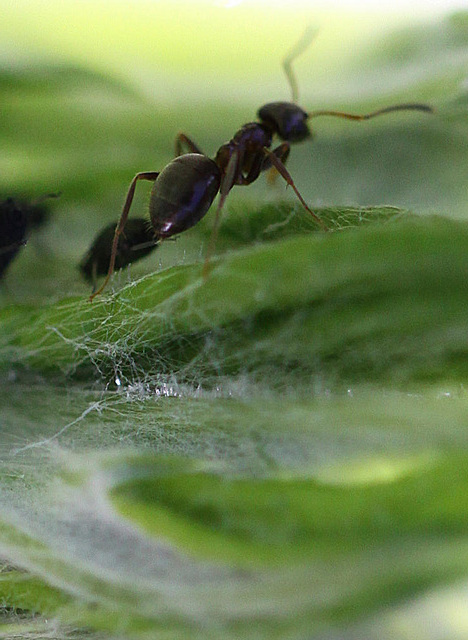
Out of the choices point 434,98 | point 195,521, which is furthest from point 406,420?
point 434,98

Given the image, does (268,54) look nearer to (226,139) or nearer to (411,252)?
(226,139)

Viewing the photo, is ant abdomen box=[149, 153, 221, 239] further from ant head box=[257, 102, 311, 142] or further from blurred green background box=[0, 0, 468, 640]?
ant head box=[257, 102, 311, 142]

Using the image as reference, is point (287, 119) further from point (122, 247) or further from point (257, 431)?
point (257, 431)

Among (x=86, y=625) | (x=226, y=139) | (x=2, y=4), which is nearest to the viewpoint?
(x=86, y=625)

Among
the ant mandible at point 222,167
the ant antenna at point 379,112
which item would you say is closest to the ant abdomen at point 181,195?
the ant mandible at point 222,167

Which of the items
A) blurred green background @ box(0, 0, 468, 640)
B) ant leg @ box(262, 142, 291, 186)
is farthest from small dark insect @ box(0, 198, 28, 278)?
ant leg @ box(262, 142, 291, 186)

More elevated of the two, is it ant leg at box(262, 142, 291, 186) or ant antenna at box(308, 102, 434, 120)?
ant antenna at box(308, 102, 434, 120)

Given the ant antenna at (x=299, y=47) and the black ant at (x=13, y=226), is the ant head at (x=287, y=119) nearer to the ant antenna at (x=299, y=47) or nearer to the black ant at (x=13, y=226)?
the ant antenna at (x=299, y=47)
